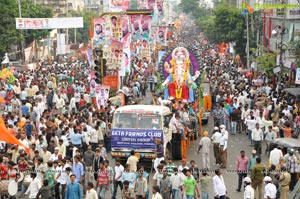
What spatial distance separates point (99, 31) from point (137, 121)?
65.3ft

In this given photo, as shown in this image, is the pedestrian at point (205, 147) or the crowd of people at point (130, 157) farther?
the pedestrian at point (205, 147)

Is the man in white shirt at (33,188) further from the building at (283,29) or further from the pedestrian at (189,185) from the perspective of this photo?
the building at (283,29)

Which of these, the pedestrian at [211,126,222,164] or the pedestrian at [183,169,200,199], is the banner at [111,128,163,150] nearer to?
the pedestrian at [211,126,222,164]

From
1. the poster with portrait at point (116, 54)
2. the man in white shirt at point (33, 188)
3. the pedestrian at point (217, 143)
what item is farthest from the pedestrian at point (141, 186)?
the poster with portrait at point (116, 54)

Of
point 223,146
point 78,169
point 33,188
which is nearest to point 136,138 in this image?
point 223,146

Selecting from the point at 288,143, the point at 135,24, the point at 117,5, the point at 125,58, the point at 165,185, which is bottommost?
the point at 165,185

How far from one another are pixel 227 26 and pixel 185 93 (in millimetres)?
33929

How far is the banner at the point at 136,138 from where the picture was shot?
19172 mm

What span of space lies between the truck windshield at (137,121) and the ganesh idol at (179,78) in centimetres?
779

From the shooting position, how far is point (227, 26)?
6075 centimetres

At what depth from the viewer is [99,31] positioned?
38844 mm

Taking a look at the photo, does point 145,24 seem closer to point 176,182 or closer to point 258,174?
point 258,174

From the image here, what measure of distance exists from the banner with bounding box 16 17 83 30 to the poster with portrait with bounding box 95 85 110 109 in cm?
2607

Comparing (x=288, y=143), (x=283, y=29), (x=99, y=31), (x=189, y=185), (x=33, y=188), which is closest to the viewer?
(x=189, y=185)
